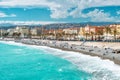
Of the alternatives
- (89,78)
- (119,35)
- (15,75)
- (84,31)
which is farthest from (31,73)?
(84,31)

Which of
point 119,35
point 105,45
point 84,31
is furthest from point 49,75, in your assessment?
point 84,31

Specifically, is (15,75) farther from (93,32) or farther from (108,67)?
(93,32)

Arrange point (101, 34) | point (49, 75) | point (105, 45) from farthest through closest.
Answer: point (101, 34), point (105, 45), point (49, 75)

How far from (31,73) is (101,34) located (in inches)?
3478

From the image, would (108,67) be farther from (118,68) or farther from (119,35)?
(119,35)

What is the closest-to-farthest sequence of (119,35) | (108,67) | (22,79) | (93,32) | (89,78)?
(89,78)
(22,79)
(108,67)
(119,35)
(93,32)

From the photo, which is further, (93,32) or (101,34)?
(93,32)

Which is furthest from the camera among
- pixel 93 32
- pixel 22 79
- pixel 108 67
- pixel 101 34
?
pixel 93 32

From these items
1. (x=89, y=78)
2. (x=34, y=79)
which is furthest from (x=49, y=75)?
(x=89, y=78)

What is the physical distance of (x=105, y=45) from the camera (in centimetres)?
9825

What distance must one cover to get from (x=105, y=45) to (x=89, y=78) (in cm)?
5962

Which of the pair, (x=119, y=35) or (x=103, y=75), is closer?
(x=103, y=75)

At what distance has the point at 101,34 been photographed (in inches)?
5226

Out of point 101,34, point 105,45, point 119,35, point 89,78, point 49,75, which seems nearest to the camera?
point 89,78
